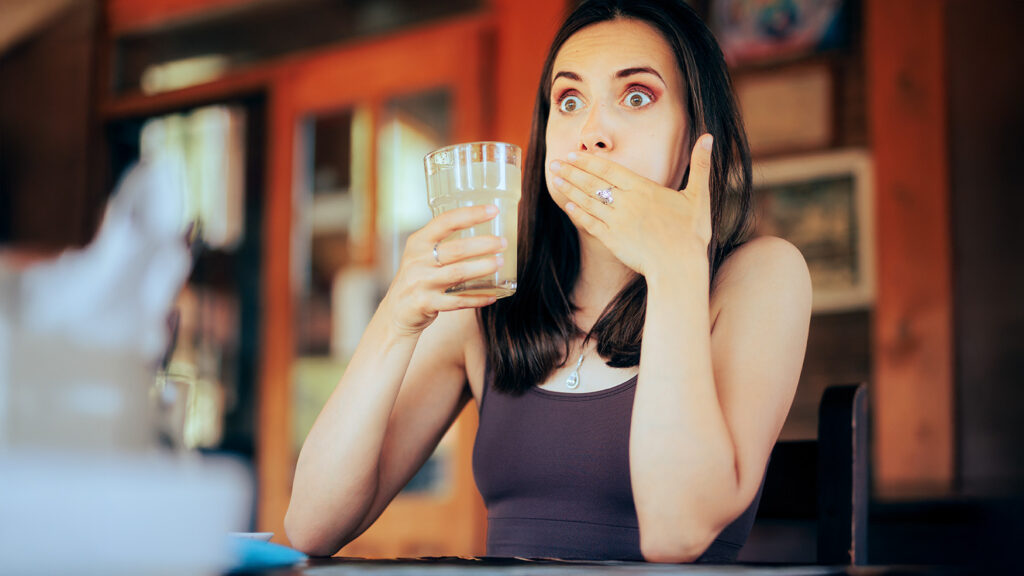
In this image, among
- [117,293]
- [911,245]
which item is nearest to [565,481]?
[117,293]

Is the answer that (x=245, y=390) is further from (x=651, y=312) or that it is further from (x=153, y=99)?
(x=651, y=312)

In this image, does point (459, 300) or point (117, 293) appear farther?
point (117, 293)

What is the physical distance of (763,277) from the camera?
1.16 m

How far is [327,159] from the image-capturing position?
13.6 ft

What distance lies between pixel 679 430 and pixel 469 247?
294 millimetres

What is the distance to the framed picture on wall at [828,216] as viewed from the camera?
3.43 metres

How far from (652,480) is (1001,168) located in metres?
2.61

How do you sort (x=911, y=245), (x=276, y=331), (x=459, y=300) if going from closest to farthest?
(x=459, y=300) < (x=911, y=245) < (x=276, y=331)

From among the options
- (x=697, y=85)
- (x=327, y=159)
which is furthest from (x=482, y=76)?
(x=697, y=85)

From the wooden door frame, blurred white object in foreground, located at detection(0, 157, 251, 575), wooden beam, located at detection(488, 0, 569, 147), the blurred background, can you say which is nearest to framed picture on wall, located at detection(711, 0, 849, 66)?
the blurred background

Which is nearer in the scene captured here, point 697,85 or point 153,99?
point 697,85

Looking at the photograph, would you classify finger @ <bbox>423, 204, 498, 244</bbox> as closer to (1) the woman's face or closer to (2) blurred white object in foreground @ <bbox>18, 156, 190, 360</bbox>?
(1) the woman's face

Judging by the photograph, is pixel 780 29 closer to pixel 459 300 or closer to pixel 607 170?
pixel 607 170

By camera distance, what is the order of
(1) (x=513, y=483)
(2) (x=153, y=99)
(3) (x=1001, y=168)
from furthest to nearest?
(2) (x=153, y=99) → (3) (x=1001, y=168) → (1) (x=513, y=483)
